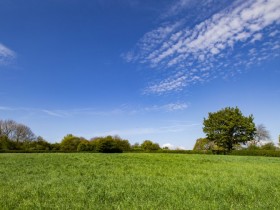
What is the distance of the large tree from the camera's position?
76375 millimetres

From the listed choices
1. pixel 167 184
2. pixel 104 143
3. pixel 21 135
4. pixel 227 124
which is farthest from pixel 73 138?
pixel 167 184

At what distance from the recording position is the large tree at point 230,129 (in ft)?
251

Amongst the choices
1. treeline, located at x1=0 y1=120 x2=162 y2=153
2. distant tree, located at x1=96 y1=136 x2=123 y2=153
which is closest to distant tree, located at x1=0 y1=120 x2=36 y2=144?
treeline, located at x1=0 y1=120 x2=162 y2=153

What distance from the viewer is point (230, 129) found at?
77.1 meters

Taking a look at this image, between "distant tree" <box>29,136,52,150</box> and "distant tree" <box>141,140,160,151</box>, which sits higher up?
"distant tree" <box>141,140,160,151</box>

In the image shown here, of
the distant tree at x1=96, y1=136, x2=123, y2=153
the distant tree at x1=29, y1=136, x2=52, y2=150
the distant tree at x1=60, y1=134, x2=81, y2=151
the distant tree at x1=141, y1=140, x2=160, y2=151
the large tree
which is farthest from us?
the distant tree at x1=141, y1=140, x2=160, y2=151

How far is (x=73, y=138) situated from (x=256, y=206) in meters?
99.9

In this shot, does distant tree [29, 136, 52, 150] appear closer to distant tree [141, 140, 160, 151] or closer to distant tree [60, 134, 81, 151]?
distant tree [60, 134, 81, 151]

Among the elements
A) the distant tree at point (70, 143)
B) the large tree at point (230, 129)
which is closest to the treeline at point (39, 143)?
the distant tree at point (70, 143)

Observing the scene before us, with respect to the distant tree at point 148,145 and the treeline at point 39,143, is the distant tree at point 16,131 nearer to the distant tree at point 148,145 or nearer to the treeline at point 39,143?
the treeline at point 39,143

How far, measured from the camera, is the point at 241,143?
77750 mm

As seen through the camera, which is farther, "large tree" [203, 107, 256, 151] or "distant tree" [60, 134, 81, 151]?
"distant tree" [60, 134, 81, 151]

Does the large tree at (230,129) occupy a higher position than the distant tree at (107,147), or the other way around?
the large tree at (230,129)

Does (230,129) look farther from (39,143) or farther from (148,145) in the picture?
(39,143)
